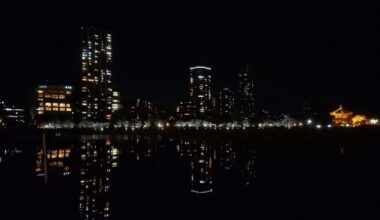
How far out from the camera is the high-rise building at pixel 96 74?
147250mm

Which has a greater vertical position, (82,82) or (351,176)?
(82,82)

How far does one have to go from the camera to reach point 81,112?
14338 cm

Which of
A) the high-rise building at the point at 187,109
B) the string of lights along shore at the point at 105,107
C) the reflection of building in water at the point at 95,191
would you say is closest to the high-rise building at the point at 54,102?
the string of lights along shore at the point at 105,107

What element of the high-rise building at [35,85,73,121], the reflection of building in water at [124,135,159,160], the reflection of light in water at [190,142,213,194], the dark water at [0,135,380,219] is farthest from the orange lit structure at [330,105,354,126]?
the high-rise building at [35,85,73,121]

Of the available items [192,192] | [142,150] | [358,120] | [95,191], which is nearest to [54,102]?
[358,120]

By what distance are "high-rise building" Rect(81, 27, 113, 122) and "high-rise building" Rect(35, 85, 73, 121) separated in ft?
25.8

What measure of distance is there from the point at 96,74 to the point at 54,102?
2602cm

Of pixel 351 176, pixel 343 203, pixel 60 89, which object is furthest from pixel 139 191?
pixel 60 89

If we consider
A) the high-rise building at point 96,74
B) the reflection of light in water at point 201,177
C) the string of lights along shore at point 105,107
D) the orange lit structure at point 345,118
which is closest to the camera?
the reflection of light in water at point 201,177

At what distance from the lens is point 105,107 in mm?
151250

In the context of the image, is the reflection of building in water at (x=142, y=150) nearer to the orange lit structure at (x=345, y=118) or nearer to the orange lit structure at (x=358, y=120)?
the orange lit structure at (x=345, y=118)

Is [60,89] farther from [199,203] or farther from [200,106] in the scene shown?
[199,203]

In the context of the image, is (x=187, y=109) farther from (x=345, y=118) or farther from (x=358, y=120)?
(x=358, y=120)

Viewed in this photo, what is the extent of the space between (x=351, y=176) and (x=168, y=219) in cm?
851
